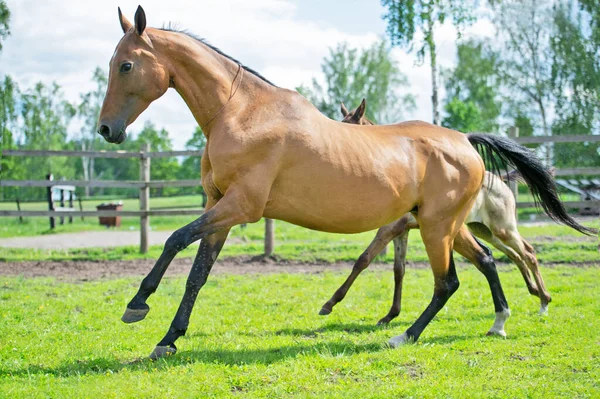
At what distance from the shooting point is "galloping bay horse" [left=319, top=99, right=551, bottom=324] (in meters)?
6.86

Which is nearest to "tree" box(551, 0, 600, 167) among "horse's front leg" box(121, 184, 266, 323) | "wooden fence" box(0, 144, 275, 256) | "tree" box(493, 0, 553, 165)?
"tree" box(493, 0, 553, 165)

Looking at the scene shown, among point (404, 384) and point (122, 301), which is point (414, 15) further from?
point (404, 384)

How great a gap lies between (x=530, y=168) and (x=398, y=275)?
1920 mm

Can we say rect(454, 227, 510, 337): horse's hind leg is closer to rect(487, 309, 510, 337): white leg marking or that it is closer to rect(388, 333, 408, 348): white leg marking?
rect(487, 309, 510, 337): white leg marking

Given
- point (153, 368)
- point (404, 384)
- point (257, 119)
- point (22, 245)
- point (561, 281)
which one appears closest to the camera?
point (404, 384)

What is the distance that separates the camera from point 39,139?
4791 centimetres

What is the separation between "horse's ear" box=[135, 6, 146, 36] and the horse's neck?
205 mm

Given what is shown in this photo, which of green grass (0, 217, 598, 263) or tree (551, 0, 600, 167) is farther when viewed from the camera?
tree (551, 0, 600, 167)

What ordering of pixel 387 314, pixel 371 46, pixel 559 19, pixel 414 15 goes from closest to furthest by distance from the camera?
pixel 387 314, pixel 414 15, pixel 559 19, pixel 371 46

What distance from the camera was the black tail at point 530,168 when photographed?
20.1 ft

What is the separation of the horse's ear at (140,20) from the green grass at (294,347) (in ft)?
8.58

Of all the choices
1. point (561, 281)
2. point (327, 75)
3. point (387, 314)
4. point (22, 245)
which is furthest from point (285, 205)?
point (327, 75)

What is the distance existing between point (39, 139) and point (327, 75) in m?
24.4

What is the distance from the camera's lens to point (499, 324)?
5.69 metres
